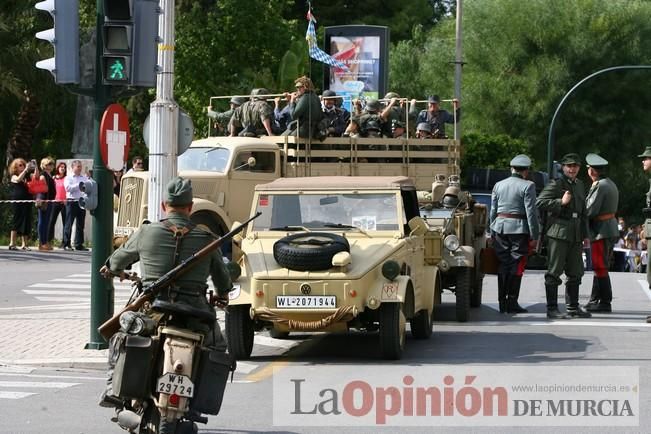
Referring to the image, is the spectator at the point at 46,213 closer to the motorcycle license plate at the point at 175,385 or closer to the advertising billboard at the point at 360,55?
the advertising billboard at the point at 360,55

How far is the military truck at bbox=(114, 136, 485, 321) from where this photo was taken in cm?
2198

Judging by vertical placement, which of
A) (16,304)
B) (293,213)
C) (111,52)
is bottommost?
(16,304)

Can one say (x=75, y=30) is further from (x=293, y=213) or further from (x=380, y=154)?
(x=380, y=154)

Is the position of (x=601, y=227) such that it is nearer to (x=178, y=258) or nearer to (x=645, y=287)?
(x=645, y=287)

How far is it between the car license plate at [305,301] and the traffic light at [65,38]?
284 cm

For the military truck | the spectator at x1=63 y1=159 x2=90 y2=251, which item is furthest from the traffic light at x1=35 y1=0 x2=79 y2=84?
the spectator at x1=63 y1=159 x2=90 y2=251

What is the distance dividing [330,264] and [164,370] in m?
5.04

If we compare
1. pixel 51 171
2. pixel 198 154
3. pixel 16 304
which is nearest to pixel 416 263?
pixel 16 304

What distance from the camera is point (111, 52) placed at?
45.2ft

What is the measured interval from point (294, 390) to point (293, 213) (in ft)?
11.2

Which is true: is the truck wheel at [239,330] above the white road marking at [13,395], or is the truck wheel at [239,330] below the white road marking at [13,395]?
above

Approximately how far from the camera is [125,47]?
1377 centimetres

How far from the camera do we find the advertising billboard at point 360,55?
39281mm

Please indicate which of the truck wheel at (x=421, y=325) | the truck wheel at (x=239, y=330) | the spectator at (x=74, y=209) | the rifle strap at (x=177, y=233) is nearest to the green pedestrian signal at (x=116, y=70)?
the truck wheel at (x=239, y=330)
